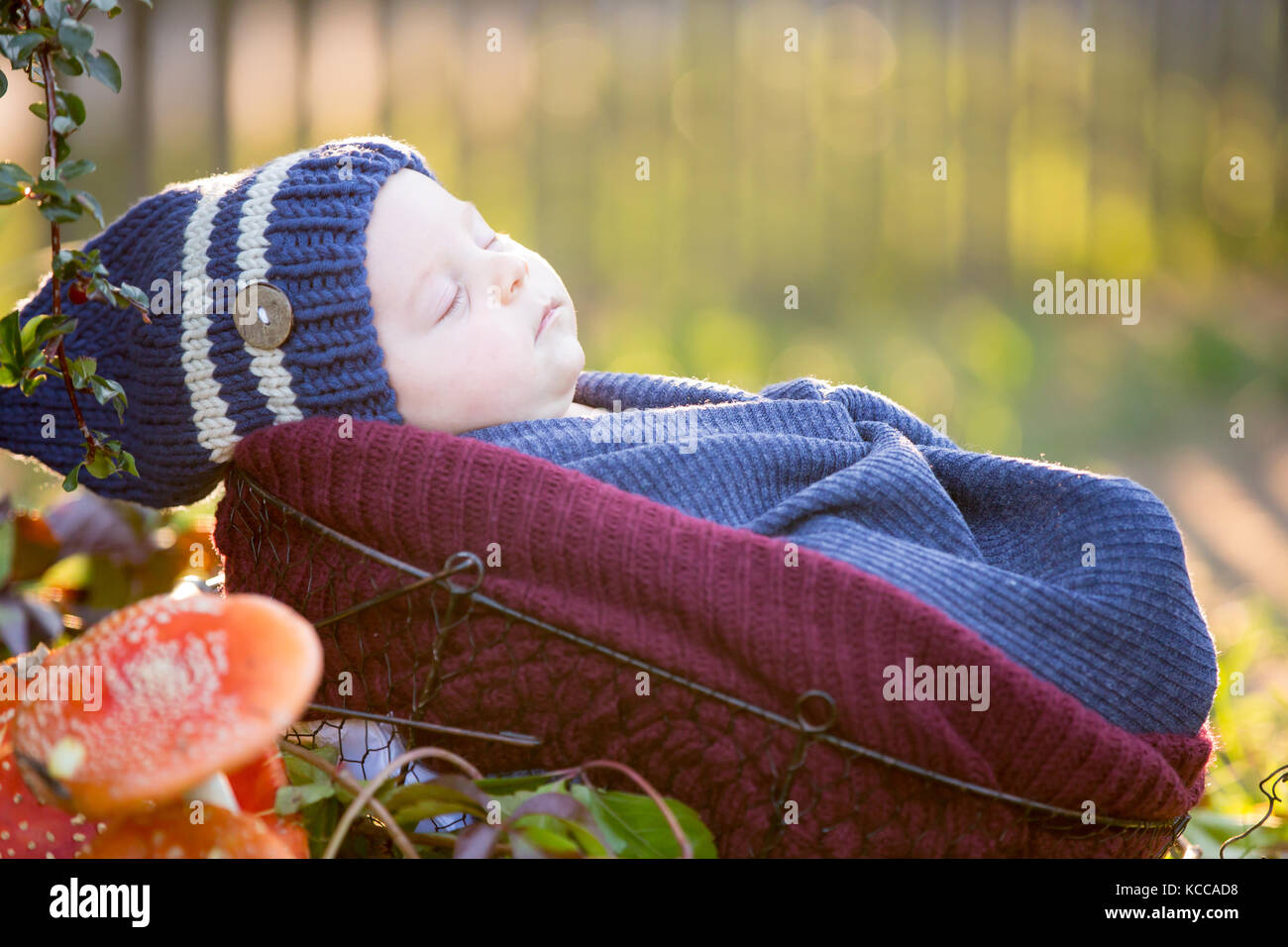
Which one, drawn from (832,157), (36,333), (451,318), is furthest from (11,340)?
(832,157)

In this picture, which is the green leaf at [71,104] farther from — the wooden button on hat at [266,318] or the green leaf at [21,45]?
the wooden button on hat at [266,318]

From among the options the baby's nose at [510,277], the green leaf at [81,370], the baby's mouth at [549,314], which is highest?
the baby's nose at [510,277]

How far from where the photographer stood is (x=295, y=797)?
87 centimetres

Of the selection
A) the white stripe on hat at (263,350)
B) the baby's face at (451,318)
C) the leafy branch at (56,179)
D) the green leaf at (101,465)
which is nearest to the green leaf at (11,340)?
the leafy branch at (56,179)

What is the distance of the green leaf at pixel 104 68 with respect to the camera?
96 cm

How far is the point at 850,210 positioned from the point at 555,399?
2.75 metres

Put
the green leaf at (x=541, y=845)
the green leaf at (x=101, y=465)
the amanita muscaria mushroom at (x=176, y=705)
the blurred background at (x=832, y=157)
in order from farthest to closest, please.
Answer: the blurred background at (x=832, y=157), the green leaf at (x=101, y=465), the green leaf at (x=541, y=845), the amanita muscaria mushroom at (x=176, y=705)

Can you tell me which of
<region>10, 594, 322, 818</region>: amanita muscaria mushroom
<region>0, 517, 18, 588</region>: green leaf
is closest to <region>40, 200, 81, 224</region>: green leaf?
<region>10, 594, 322, 818</region>: amanita muscaria mushroom

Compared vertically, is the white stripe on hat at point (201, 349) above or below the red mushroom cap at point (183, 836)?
above

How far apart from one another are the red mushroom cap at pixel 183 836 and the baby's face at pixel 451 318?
1.75 ft

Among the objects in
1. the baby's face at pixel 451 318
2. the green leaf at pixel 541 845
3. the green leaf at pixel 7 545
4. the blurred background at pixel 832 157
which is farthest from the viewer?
the blurred background at pixel 832 157

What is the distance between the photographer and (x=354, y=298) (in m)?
1.15

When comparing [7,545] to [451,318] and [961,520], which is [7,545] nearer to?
[451,318]

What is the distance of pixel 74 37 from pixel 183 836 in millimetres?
653
